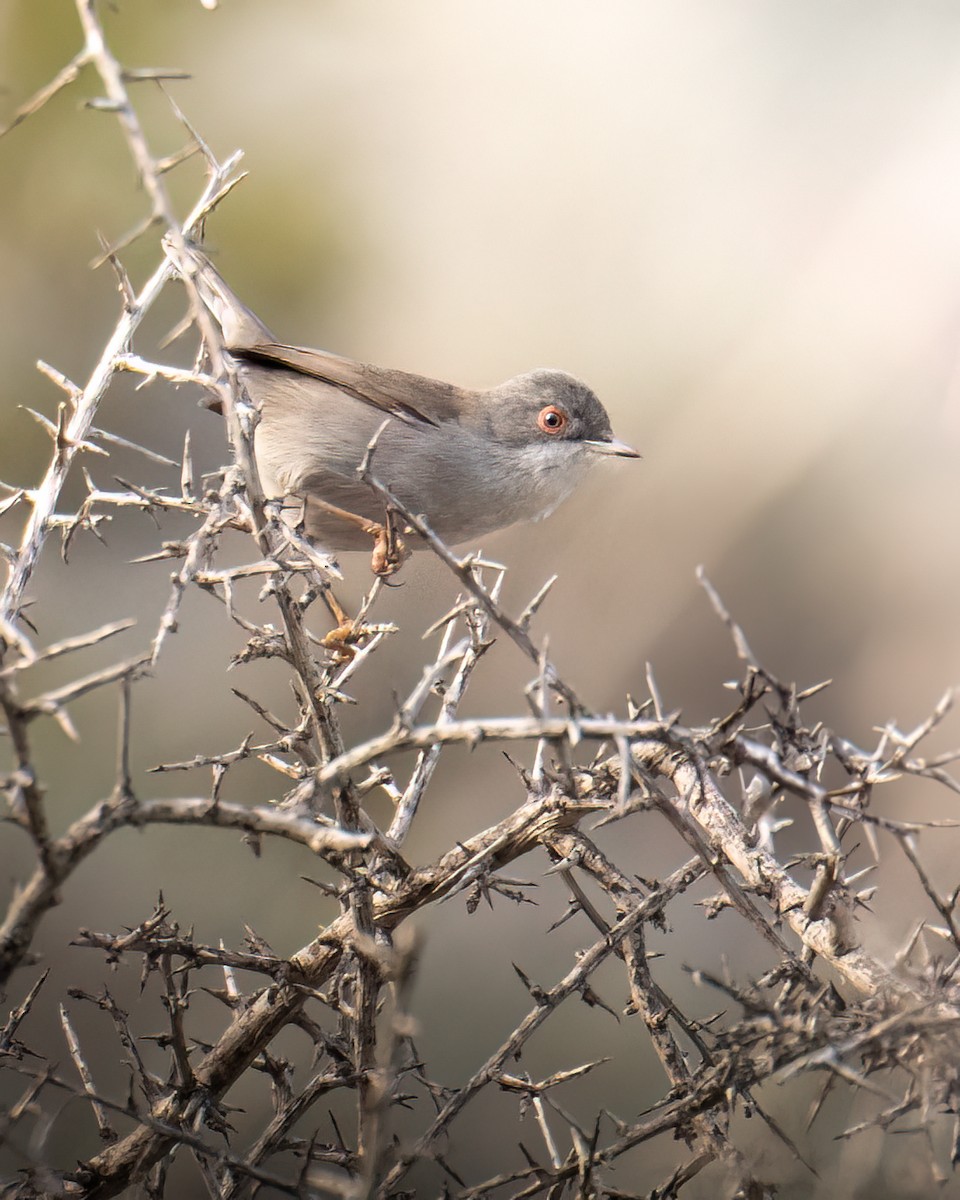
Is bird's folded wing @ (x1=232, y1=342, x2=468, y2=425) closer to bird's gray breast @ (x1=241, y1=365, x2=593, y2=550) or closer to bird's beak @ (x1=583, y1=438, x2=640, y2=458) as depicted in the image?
bird's gray breast @ (x1=241, y1=365, x2=593, y2=550)

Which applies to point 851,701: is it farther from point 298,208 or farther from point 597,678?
point 298,208

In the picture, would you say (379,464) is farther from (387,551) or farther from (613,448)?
(613,448)

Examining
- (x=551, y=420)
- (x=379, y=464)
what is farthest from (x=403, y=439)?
(x=551, y=420)

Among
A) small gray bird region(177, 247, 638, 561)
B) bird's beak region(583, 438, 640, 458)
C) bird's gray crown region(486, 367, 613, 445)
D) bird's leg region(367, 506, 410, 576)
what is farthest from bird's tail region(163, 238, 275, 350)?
bird's beak region(583, 438, 640, 458)

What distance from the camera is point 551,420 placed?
324 cm

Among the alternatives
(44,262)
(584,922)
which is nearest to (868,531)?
(584,922)

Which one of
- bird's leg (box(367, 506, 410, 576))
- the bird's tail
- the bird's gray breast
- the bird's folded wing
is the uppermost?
the bird's tail

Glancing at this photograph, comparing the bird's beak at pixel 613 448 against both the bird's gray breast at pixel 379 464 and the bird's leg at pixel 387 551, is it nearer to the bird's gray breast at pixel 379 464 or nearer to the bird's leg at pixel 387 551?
the bird's gray breast at pixel 379 464

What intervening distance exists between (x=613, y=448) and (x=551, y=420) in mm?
201

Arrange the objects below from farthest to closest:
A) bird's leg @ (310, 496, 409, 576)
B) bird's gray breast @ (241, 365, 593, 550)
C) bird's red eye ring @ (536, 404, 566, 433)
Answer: bird's red eye ring @ (536, 404, 566, 433) < bird's gray breast @ (241, 365, 593, 550) < bird's leg @ (310, 496, 409, 576)

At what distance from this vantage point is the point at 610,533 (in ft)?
14.0

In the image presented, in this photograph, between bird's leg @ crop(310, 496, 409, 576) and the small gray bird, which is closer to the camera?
bird's leg @ crop(310, 496, 409, 576)

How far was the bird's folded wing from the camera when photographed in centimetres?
287

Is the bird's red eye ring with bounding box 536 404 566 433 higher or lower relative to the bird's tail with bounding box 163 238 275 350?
lower
